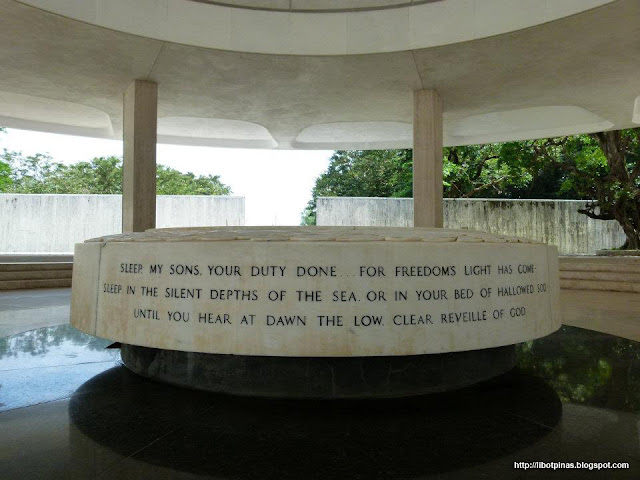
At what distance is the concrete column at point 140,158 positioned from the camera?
11.7 m

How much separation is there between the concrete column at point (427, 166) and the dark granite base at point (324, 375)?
9.41 m

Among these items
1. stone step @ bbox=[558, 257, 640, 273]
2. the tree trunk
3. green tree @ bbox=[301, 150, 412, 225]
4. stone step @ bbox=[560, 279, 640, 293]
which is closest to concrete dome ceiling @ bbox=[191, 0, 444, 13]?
stone step @ bbox=[558, 257, 640, 273]

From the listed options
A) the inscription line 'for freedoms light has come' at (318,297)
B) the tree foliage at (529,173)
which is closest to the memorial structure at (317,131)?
the inscription line 'for freedoms light has come' at (318,297)

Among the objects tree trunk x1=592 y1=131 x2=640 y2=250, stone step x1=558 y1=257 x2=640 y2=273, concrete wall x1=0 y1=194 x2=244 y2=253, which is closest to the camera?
stone step x1=558 y1=257 x2=640 y2=273

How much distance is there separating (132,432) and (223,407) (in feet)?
1.77

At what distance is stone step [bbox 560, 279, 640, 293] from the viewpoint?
1047cm

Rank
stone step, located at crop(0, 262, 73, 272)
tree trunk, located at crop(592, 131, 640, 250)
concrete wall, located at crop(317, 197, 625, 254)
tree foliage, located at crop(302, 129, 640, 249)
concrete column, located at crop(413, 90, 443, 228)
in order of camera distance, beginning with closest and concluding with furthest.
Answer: stone step, located at crop(0, 262, 73, 272) → concrete column, located at crop(413, 90, 443, 228) → tree trunk, located at crop(592, 131, 640, 250) → tree foliage, located at crop(302, 129, 640, 249) → concrete wall, located at crop(317, 197, 625, 254)

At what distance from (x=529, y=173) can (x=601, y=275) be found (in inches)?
498

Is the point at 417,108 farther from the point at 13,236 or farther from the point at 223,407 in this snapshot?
the point at 13,236

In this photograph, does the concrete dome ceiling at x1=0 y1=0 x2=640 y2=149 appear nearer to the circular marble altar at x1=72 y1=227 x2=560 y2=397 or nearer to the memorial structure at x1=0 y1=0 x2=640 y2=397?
the memorial structure at x1=0 y1=0 x2=640 y2=397

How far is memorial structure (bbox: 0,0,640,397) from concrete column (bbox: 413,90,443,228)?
0.19 feet

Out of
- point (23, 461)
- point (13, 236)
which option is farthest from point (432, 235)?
point (13, 236)

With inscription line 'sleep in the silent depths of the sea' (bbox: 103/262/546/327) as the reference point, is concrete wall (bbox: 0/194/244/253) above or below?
above

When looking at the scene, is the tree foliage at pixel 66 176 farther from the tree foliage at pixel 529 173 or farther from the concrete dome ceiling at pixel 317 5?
the concrete dome ceiling at pixel 317 5
